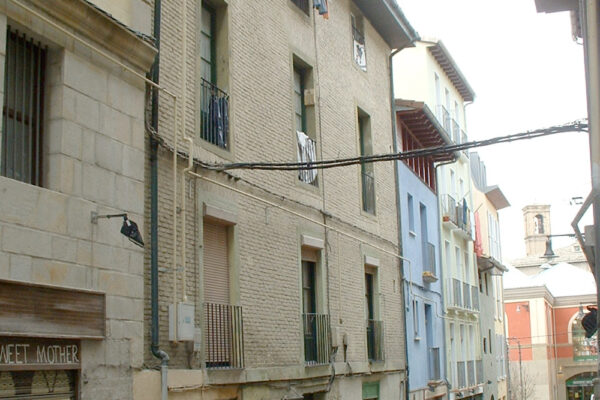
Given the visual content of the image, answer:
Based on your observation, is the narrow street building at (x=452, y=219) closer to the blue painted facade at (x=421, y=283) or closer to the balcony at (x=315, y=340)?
the blue painted facade at (x=421, y=283)

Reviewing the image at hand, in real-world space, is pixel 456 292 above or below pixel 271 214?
below

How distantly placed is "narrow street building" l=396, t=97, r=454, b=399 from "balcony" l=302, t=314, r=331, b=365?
6.33 m

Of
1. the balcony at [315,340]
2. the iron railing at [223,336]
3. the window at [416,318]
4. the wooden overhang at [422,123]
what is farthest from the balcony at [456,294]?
the iron railing at [223,336]

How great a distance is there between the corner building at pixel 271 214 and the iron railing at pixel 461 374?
8.47 metres

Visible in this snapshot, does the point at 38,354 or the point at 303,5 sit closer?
the point at 38,354

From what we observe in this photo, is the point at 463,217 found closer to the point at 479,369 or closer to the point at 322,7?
the point at 479,369

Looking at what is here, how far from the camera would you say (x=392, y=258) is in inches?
848

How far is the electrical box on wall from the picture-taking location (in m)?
11.0

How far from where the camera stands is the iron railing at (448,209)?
29484 mm

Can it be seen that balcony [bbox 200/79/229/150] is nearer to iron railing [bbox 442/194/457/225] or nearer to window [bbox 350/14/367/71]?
window [bbox 350/14/367/71]

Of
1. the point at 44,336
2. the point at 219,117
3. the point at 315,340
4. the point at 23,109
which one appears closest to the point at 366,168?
the point at 315,340

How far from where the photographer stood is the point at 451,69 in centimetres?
3303

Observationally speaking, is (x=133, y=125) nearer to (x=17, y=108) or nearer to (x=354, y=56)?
(x=17, y=108)

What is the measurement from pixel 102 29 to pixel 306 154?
6.96 m
